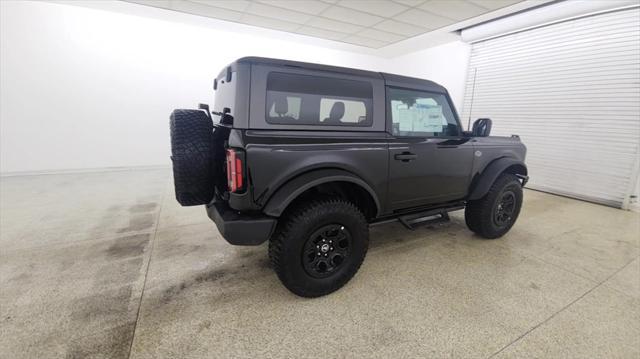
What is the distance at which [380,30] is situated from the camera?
5.80 m

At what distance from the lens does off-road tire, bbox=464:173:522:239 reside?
2752 millimetres

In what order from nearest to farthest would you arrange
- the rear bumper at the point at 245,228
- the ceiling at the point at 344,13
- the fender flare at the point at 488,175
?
the rear bumper at the point at 245,228
the fender flare at the point at 488,175
the ceiling at the point at 344,13

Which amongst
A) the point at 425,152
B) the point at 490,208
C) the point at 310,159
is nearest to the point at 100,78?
the point at 310,159

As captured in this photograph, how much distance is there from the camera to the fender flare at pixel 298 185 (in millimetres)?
1673

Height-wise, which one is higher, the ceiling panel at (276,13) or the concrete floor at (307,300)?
the ceiling panel at (276,13)

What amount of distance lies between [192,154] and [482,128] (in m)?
2.49

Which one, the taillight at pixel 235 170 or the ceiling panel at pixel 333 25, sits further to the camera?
the ceiling panel at pixel 333 25

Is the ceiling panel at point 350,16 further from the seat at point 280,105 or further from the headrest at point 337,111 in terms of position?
the seat at point 280,105

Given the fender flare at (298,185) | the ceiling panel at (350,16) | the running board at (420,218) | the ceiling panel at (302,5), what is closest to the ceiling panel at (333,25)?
the ceiling panel at (350,16)

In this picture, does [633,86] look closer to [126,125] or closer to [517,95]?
[517,95]

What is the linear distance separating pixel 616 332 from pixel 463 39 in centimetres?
597

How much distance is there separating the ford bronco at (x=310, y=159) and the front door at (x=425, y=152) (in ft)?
0.04

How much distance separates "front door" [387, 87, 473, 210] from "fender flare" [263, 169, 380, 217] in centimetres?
50

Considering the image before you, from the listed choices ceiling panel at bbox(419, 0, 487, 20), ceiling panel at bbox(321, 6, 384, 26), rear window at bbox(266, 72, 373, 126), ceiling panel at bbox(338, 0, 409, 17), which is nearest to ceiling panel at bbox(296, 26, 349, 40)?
ceiling panel at bbox(321, 6, 384, 26)
